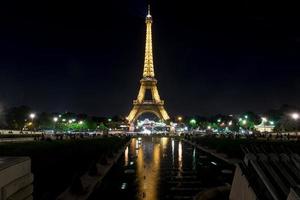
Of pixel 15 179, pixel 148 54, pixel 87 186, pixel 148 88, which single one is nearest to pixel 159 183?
pixel 87 186

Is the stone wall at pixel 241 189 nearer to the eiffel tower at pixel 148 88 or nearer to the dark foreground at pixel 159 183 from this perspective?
the dark foreground at pixel 159 183

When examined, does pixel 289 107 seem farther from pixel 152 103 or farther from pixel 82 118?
pixel 82 118

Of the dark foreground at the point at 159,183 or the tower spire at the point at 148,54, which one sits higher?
the tower spire at the point at 148,54

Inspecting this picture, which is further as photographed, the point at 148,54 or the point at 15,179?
the point at 148,54

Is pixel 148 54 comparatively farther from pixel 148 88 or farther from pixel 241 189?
pixel 241 189

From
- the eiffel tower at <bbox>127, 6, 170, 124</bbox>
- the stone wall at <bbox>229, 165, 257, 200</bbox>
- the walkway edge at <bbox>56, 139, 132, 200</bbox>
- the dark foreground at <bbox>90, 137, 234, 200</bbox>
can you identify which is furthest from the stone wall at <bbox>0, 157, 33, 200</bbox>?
the eiffel tower at <bbox>127, 6, 170, 124</bbox>

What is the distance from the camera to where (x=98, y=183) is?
15.6 m

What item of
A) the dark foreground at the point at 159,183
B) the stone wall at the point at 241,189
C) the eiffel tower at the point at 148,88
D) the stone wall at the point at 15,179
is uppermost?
the eiffel tower at the point at 148,88

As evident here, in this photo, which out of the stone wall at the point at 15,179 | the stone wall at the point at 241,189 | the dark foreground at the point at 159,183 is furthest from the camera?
the dark foreground at the point at 159,183

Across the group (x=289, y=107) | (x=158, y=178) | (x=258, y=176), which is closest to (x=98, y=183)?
(x=158, y=178)

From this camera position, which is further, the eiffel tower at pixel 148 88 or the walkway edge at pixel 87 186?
the eiffel tower at pixel 148 88

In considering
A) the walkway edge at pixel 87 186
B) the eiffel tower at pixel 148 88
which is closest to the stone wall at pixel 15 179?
the walkway edge at pixel 87 186

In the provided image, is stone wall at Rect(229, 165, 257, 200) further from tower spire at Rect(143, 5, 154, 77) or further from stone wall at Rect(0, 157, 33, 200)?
tower spire at Rect(143, 5, 154, 77)

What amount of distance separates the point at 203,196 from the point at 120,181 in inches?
245
